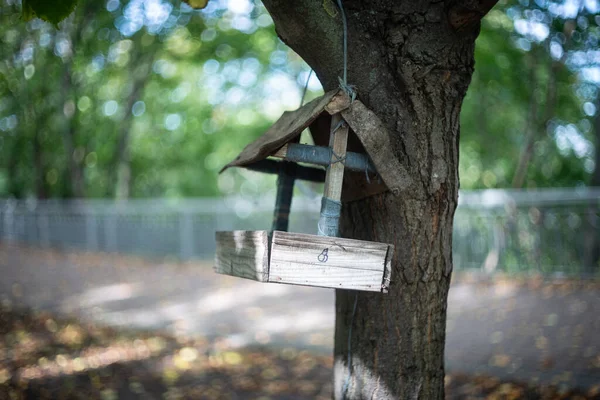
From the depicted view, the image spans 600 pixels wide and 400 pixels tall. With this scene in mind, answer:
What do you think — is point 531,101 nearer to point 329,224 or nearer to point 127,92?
point 329,224

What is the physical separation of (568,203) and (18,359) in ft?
26.5

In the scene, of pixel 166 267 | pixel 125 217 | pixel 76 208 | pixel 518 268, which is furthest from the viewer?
pixel 76 208

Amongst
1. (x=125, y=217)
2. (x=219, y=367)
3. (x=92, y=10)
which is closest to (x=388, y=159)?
(x=219, y=367)

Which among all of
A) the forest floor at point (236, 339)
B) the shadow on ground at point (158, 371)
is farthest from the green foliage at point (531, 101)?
the shadow on ground at point (158, 371)

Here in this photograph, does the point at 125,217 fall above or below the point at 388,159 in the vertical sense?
below

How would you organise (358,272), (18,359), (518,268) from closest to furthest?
(358,272)
(18,359)
(518,268)

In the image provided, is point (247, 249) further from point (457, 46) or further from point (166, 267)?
point (166, 267)

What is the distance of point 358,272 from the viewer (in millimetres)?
2307

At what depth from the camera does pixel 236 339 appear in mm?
6664

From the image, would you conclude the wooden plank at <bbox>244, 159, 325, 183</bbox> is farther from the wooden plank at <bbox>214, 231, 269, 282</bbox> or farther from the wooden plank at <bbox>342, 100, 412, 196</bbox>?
the wooden plank at <bbox>342, 100, 412, 196</bbox>

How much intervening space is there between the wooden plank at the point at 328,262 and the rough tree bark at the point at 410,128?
0.37m

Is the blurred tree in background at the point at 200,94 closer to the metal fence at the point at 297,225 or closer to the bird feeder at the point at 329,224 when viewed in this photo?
the metal fence at the point at 297,225

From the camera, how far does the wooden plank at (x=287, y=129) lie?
241cm

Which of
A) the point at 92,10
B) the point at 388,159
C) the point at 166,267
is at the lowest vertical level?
the point at 166,267
